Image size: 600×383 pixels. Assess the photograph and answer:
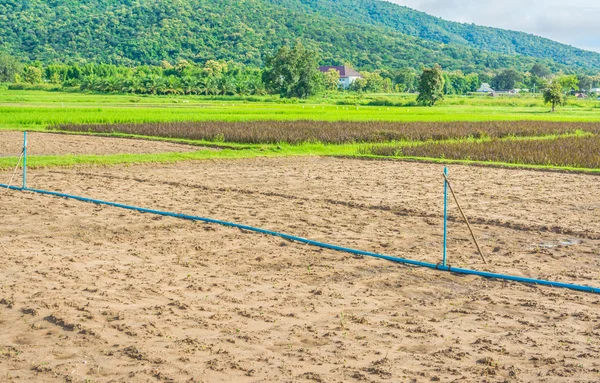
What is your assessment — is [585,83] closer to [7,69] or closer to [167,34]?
[167,34]

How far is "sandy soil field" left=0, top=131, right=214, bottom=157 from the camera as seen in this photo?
2472 cm

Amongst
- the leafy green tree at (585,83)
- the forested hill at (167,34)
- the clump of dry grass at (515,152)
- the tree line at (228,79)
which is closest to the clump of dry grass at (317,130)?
the clump of dry grass at (515,152)

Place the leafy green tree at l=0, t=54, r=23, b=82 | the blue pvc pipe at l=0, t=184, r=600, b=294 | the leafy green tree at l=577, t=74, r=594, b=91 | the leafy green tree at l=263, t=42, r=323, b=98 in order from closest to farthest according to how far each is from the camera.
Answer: the blue pvc pipe at l=0, t=184, r=600, b=294
the leafy green tree at l=263, t=42, r=323, b=98
the leafy green tree at l=0, t=54, r=23, b=82
the leafy green tree at l=577, t=74, r=594, b=91

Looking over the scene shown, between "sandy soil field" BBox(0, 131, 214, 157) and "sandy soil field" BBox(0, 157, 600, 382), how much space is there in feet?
32.6

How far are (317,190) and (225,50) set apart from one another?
140 meters

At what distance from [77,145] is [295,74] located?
213 feet

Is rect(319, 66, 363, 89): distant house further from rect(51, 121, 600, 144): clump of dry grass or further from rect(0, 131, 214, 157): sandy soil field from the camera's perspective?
rect(0, 131, 214, 157): sandy soil field

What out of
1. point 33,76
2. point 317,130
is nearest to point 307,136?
point 317,130

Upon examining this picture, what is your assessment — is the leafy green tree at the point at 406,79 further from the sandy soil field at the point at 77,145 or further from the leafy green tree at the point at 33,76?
the sandy soil field at the point at 77,145

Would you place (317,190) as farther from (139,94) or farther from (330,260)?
(139,94)

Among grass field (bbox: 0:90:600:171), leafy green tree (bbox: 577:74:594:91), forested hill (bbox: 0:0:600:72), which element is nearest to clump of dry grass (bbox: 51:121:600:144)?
grass field (bbox: 0:90:600:171)

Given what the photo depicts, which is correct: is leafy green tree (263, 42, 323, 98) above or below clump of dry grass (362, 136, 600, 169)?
above

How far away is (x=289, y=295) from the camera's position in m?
8.13

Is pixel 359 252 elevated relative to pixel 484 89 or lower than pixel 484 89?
lower
